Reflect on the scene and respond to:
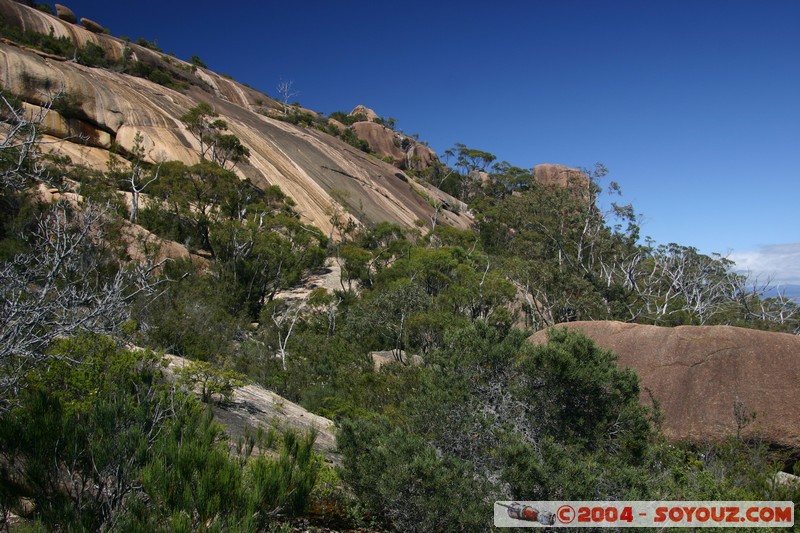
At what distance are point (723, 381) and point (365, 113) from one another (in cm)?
7742

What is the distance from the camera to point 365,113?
80875 mm

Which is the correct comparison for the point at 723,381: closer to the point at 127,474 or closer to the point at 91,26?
the point at 127,474

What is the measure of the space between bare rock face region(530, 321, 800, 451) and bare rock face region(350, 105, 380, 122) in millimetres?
72712

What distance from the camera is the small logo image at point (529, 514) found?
4.16m

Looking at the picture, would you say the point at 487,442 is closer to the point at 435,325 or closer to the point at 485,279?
the point at 435,325

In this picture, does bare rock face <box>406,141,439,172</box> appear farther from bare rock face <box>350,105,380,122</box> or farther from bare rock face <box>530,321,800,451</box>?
bare rock face <box>530,321,800,451</box>

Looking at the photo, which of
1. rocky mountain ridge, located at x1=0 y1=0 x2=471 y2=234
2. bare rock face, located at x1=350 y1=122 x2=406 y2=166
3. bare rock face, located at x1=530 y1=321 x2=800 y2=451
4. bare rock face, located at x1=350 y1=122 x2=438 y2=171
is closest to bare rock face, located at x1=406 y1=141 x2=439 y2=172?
bare rock face, located at x1=350 y1=122 x2=438 y2=171

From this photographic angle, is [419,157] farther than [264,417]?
Yes

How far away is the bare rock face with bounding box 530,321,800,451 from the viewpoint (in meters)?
8.09

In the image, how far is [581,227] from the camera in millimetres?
28500

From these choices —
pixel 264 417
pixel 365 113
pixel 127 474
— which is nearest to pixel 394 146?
pixel 365 113

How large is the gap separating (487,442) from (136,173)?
28.2 m

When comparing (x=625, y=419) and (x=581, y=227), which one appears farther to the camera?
(x=581, y=227)

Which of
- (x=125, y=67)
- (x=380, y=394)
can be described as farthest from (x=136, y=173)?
(x=380, y=394)
